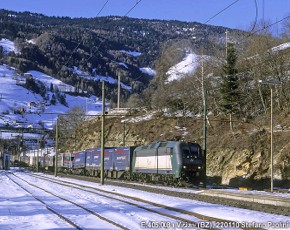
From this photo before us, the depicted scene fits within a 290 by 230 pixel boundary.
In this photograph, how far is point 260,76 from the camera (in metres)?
58.2

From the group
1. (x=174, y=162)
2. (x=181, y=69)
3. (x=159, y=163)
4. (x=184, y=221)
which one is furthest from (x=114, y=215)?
(x=181, y=69)

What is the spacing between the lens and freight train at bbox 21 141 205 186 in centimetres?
3619

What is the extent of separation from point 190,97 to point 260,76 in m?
16.7

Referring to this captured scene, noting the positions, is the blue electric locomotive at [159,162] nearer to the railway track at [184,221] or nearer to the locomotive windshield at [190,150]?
the locomotive windshield at [190,150]

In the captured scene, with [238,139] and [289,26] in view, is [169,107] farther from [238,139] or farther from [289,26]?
[238,139]

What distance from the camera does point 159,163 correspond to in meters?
39.2

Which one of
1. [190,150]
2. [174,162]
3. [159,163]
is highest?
[190,150]

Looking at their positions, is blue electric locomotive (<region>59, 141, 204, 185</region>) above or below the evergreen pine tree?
below

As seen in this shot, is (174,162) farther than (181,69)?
No

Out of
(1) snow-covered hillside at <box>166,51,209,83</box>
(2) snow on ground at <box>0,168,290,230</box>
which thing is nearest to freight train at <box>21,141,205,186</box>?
(1) snow-covered hillside at <box>166,51,209,83</box>

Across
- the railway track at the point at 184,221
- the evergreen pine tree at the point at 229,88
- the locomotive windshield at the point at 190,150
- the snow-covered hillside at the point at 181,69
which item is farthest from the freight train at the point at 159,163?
the railway track at the point at 184,221

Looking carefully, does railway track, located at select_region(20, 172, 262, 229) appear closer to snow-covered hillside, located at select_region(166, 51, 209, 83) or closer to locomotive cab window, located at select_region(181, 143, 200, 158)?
locomotive cab window, located at select_region(181, 143, 200, 158)

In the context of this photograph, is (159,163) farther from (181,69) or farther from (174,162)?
(181,69)

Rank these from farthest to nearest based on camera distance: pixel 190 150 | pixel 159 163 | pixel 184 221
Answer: pixel 159 163 → pixel 190 150 → pixel 184 221
